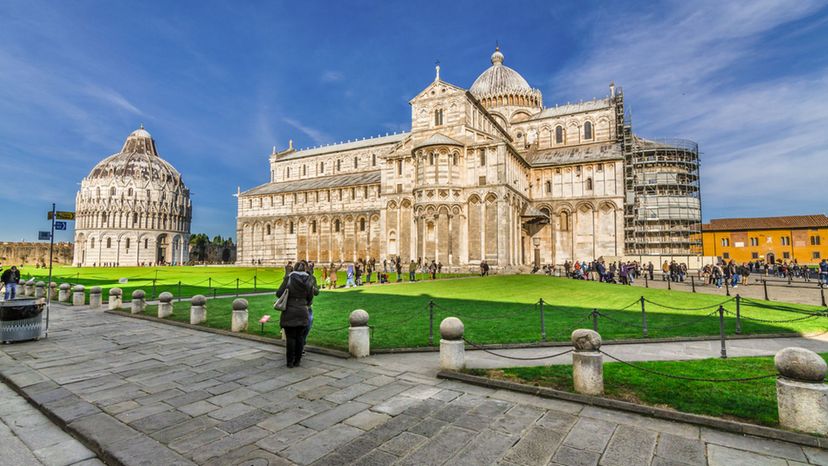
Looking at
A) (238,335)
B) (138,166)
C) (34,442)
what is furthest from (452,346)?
(138,166)

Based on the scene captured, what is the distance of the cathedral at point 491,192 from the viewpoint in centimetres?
3391

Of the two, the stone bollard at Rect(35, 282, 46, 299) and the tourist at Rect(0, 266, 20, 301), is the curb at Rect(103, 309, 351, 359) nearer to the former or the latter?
the tourist at Rect(0, 266, 20, 301)

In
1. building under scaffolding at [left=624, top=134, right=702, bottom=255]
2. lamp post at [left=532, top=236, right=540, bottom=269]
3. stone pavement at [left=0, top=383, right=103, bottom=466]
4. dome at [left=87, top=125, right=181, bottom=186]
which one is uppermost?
dome at [left=87, top=125, right=181, bottom=186]

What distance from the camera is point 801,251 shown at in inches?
2007

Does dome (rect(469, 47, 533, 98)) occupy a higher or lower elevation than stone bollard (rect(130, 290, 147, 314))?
higher

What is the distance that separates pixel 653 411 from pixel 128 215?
88.7 meters

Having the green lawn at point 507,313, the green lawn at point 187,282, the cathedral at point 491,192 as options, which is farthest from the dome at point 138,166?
the green lawn at point 507,313

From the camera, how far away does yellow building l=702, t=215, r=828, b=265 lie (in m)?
50.4

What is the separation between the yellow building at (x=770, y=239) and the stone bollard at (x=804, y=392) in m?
60.3

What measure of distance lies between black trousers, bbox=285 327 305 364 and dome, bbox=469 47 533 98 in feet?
159

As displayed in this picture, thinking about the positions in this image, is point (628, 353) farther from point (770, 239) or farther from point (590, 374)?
point (770, 239)

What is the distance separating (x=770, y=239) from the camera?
5250 cm

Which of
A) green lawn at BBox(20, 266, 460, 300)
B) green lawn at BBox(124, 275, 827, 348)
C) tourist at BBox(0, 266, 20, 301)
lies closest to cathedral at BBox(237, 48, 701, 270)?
green lawn at BBox(20, 266, 460, 300)

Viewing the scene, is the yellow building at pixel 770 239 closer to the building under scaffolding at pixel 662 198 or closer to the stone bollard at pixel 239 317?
the building under scaffolding at pixel 662 198
